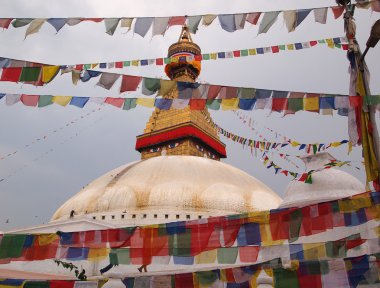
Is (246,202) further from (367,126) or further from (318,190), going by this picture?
(367,126)

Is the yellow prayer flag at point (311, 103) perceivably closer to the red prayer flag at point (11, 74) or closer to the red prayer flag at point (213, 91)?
the red prayer flag at point (213, 91)

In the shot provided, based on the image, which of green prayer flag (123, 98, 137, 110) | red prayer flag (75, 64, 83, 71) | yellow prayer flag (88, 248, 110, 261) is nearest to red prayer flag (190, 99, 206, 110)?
green prayer flag (123, 98, 137, 110)

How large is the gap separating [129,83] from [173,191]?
11.7 metres

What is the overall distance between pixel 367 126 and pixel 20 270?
507 inches

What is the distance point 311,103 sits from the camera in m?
6.03

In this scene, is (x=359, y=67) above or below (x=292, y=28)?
below

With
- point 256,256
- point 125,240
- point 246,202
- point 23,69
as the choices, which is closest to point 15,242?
point 125,240

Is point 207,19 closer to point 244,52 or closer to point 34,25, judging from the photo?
point 244,52

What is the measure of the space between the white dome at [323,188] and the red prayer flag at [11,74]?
7277 mm

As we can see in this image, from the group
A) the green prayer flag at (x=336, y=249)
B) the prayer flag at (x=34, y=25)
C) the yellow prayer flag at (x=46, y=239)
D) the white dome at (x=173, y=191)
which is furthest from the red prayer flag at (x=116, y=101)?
the white dome at (x=173, y=191)

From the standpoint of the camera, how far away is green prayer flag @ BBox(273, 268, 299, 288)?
17.0 ft

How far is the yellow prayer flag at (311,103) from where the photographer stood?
235 inches

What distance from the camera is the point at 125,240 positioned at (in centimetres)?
700

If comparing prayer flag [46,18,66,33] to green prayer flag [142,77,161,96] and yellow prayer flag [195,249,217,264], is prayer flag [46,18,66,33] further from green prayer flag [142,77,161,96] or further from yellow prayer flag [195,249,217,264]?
yellow prayer flag [195,249,217,264]
